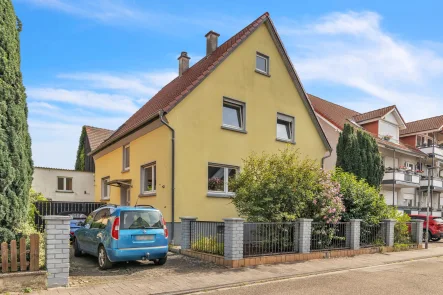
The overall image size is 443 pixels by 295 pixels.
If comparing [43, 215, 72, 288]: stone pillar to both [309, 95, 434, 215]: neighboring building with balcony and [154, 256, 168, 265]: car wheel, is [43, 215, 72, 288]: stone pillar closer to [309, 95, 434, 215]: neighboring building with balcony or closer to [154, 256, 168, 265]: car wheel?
[154, 256, 168, 265]: car wheel

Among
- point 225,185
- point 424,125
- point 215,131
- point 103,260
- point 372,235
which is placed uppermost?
point 424,125

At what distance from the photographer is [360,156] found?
1914cm

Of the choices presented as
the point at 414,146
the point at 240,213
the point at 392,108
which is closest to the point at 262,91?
the point at 240,213

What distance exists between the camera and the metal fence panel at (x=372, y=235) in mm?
13141

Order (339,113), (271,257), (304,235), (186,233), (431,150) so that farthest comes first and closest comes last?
(431,150) < (339,113) < (186,233) < (304,235) < (271,257)

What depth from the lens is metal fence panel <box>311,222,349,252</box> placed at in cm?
1143

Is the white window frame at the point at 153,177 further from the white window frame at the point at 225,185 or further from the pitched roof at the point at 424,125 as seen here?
the pitched roof at the point at 424,125

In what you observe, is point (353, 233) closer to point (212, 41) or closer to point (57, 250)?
point (57, 250)

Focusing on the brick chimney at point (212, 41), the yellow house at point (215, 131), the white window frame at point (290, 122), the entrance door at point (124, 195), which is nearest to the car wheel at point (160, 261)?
the yellow house at point (215, 131)

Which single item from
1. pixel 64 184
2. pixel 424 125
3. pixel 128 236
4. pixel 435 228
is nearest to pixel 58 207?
pixel 64 184

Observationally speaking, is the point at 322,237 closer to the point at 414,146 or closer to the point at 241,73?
the point at 241,73

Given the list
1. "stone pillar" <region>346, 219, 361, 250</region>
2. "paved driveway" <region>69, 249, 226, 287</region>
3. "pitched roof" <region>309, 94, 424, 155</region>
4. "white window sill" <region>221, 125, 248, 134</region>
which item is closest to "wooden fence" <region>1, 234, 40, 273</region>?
"paved driveway" <region>69, 249, 226, 287</region>

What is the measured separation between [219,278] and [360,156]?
44.5 ft

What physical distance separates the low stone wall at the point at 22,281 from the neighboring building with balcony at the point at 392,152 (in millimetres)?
22699
